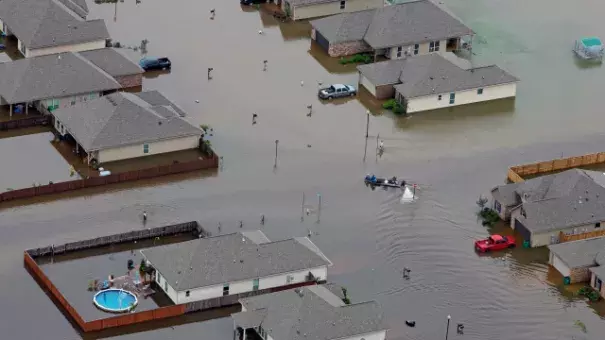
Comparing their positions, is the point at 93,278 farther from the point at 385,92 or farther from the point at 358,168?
the point at 385,92

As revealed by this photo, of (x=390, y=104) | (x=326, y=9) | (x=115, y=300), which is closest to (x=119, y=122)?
(x=115, y=300)

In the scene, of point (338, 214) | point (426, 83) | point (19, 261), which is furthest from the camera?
point (426, 83)

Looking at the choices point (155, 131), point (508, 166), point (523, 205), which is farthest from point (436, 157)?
point (155, 131)

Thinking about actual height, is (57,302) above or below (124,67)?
below

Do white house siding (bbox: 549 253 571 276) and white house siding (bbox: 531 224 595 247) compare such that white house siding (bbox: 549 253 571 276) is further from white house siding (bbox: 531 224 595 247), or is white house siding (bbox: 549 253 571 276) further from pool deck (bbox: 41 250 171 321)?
pool deck (bbox: 41 250 171 321)

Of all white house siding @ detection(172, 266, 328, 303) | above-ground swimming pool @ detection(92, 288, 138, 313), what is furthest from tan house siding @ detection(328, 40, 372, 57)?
above-ground swimming pool @ detection(92, 288, 138, 313)

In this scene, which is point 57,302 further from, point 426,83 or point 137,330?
point 426,83

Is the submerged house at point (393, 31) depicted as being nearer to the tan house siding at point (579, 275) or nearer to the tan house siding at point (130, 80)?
the tan house siding at point (130, 80)

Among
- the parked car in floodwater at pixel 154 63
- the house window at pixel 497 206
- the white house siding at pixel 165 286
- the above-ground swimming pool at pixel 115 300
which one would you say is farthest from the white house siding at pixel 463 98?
the above-ground swimming pool at pixel 115 300
